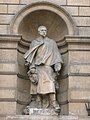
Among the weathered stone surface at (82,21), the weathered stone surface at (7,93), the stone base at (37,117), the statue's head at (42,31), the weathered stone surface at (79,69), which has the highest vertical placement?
the weathered stone surface at (82,21)

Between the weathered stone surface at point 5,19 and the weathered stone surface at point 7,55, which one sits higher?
the weathered stone surface at point 5,19

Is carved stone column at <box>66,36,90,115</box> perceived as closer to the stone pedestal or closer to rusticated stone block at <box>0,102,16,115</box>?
the stone pedestal

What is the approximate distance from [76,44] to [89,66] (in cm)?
71

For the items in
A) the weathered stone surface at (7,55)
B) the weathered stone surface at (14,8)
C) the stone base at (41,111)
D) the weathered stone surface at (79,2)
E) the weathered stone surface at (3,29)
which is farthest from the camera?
the weathered stone surface at (79,2)

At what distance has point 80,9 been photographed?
15.3m

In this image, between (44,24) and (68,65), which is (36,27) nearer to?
(44,24)

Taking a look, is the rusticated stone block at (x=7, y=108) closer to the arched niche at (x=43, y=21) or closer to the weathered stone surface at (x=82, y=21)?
the arched niche at (x=43, y=21)

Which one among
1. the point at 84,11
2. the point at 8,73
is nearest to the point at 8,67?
the point at 8,73

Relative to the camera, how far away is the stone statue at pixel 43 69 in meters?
14.7

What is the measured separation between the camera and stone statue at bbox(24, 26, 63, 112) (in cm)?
1471

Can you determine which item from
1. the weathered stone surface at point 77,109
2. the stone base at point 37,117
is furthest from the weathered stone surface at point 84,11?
the stone base at point 37,117

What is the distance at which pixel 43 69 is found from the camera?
14898mm

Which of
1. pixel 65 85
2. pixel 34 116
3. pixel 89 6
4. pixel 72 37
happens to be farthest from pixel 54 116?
pixel 89 6

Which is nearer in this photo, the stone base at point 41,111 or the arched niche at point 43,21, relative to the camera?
the stone base at point 41,111
